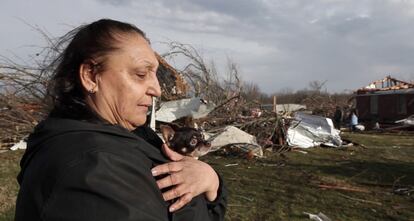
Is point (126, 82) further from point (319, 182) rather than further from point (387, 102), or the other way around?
point (387, 102)

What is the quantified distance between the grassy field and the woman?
5.20 metres

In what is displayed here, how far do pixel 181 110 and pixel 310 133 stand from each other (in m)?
4.84

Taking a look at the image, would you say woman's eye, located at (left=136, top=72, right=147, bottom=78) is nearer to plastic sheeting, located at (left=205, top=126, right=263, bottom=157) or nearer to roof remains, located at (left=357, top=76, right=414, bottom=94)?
plastic sheeting, located at (left=205, top=126, right=263, bottom=157)

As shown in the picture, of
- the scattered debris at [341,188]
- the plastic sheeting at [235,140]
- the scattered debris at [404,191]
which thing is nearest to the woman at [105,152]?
the scattered debris at [341,188]

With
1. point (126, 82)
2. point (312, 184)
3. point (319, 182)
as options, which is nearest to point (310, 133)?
point (319, 182)

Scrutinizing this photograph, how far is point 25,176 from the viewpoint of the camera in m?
1.19

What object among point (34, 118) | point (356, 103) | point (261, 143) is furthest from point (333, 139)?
point (356, 103)

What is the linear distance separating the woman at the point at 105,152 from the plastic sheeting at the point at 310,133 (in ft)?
42.2

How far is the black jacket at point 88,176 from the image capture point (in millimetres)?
1016

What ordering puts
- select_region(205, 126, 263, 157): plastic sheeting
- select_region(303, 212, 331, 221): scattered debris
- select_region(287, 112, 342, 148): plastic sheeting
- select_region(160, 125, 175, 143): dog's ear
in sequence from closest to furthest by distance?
select_region(160, 125, 175, 143): dog's ear → select_region(303, 212, 331, 221): scattered debris → select_region(205, 126, 263, 157): plastic sheeting → select_region(287, 112, 342, 148): plastic sheeting

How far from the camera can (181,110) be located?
13.0 meters

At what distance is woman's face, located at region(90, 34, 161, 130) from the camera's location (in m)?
1.32

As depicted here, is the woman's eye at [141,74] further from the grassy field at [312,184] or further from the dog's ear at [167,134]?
the grassy field at [312,184]

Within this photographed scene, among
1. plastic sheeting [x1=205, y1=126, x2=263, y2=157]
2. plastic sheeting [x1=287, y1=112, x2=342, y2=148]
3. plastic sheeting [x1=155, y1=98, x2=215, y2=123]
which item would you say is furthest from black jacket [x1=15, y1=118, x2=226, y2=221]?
plastic sheeting [x1=287, y1=112, x2=342, y2=148]
